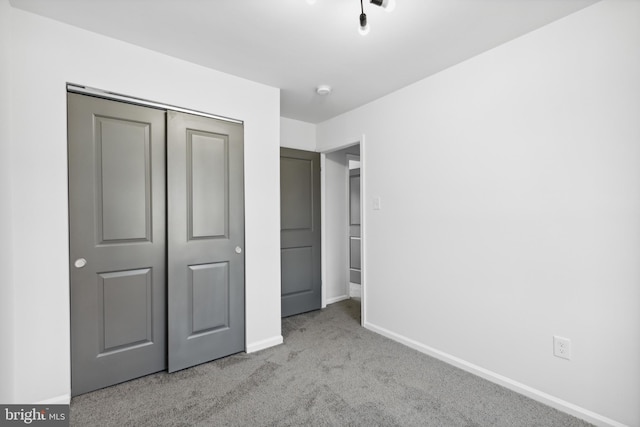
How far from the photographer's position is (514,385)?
80.2 inches

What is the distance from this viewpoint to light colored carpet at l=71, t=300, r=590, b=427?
176cm

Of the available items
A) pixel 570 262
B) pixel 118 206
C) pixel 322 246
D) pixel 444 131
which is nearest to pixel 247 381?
pixel 118 206

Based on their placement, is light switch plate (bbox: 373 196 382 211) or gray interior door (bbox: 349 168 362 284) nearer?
light switch plate (bbox: 373 196 382 211)

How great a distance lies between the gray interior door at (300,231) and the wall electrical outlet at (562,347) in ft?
8.08

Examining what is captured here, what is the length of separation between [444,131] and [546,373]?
185 cm

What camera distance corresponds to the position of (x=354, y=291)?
4.70 metres

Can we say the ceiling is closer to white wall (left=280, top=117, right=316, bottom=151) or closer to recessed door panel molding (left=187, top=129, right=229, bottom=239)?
recessed door panel molding (left=187, top=129, right=229, bottom=239)

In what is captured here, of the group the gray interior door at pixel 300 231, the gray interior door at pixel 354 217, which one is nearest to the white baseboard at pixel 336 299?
the gray interior door at pixel 300 231

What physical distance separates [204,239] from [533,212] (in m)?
2.41

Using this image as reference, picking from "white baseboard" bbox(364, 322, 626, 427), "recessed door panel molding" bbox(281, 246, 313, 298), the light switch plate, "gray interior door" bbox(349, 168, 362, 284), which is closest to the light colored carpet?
"white baseboard" bbox(364, 322, 626, 427)

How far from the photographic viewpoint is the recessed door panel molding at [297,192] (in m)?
3.54

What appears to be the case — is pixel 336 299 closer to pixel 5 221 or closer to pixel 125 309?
pixel 125 309

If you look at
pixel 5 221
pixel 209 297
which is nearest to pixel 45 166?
pixel 5 221

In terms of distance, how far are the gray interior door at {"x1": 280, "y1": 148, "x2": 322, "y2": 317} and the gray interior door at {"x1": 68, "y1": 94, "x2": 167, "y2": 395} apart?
148cm
